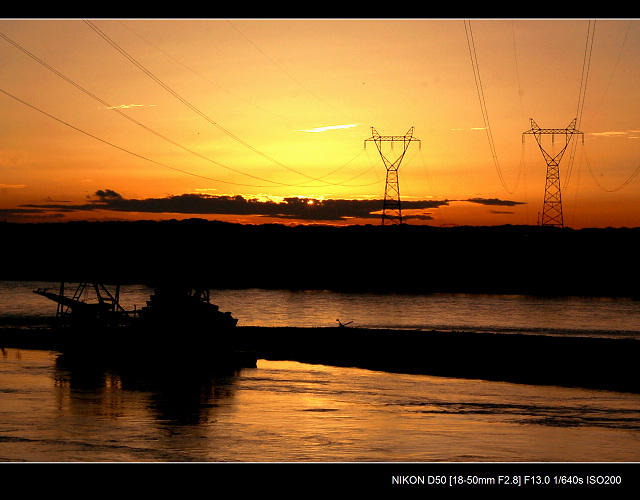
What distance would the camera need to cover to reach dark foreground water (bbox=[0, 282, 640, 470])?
27375mm

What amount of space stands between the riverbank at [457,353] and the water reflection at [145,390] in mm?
3269

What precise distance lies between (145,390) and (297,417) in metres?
15.4

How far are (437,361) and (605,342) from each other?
20.5 m

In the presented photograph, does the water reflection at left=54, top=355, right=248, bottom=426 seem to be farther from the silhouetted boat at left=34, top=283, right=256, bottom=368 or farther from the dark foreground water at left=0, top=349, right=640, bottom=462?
the silhouetted boat at left=34, top=283, right=256, bottom=368

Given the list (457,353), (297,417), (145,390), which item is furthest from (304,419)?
(457,353)

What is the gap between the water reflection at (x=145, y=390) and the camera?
37906 millimetres

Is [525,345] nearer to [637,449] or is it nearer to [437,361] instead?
[437,361]

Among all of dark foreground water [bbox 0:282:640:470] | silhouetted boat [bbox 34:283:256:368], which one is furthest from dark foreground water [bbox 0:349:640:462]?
silhouetted boat [bbox 34:283:256:368]

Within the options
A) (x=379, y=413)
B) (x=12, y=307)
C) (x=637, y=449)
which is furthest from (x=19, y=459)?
(x=12, y=307)

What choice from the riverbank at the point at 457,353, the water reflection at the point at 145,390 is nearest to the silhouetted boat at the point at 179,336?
the water reflection at the point at 145,390

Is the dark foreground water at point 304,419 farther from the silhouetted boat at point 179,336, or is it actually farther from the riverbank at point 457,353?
the riverbank at point 457,353

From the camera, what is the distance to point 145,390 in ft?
152
